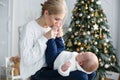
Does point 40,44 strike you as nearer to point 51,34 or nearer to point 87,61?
point 51,34

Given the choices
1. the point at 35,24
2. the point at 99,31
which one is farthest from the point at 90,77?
the point at 99,31

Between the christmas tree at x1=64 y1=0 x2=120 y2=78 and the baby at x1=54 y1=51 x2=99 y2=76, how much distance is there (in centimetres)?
227

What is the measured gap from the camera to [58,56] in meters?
1.50

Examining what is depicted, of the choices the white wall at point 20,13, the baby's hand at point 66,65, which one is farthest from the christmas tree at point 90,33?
the baby's hand at point 66,65

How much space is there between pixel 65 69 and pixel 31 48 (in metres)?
0.24

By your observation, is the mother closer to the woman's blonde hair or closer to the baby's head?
the woman's blonde hair

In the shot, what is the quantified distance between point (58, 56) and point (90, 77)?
0.26m

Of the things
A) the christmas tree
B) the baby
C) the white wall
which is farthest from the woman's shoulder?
the white wall

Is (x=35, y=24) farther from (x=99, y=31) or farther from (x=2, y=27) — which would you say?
(x=2, y=27)

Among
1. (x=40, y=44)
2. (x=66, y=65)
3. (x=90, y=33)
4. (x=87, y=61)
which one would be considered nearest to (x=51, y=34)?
(x=40, y=44)

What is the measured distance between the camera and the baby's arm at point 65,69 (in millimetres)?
1415

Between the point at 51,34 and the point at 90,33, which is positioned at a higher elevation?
the point at 51,34

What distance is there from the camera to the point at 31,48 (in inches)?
56.1

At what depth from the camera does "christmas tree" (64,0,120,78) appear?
3922 millimetres
